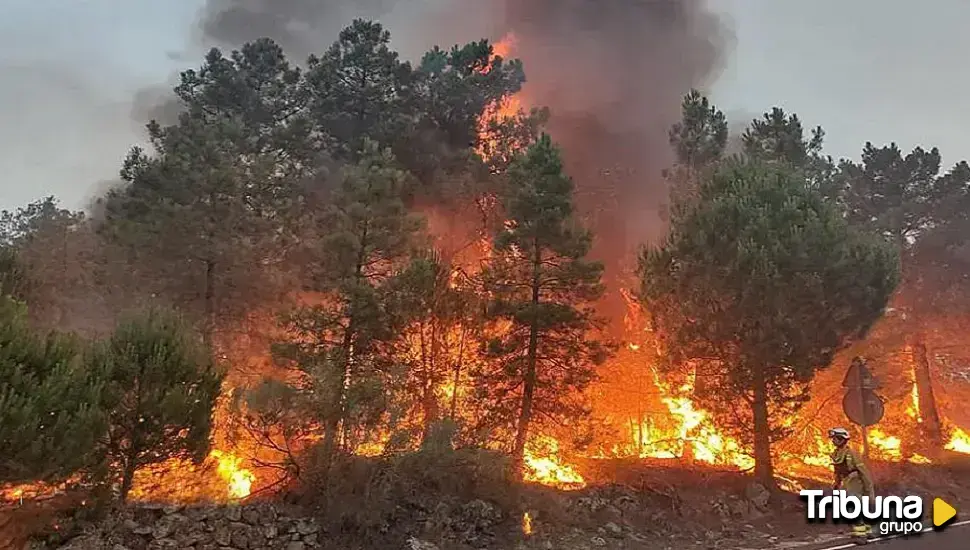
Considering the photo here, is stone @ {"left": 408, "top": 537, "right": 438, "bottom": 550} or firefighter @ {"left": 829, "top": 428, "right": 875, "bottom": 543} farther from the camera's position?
stone @ {"left": 408, "top": 537, "right": 438, "bottom": 550}

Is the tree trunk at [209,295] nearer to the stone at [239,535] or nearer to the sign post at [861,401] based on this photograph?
the stone at [239,535]

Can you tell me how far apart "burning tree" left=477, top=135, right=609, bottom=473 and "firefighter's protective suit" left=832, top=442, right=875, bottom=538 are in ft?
24.0

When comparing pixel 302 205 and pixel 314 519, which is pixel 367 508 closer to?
pixel 314 519

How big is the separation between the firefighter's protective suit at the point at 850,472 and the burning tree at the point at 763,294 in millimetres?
5514

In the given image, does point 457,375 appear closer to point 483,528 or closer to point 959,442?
point 483,528

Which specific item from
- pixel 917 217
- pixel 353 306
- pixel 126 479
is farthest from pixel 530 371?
pixel 917 217

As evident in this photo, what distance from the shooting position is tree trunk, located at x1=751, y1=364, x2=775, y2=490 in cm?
1761

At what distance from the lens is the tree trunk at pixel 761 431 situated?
Answer: 57.8 feet

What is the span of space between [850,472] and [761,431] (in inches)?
272

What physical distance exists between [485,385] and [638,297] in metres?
5.25

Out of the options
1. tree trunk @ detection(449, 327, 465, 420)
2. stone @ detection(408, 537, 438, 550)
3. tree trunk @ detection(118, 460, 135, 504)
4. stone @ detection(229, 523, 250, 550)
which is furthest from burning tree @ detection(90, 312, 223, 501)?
tree trunk @ detection(449, 327, 465, 420)

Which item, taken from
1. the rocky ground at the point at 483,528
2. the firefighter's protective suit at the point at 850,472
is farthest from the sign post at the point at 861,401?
the rocky ground at the point at 483,528

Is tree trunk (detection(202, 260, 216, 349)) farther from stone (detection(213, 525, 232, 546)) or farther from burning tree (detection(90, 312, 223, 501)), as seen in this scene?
stone (detection(213, 525, 232, 546))

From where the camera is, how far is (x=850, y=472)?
11.2 meters
